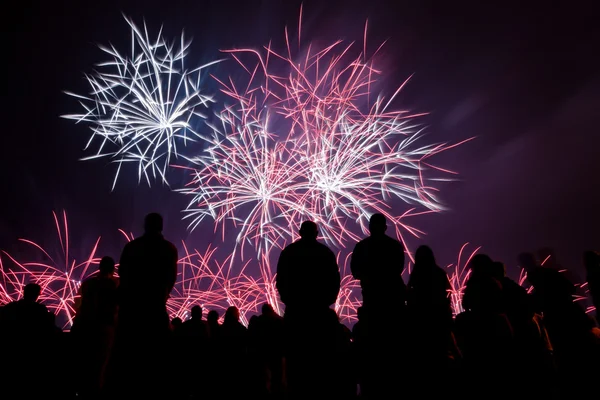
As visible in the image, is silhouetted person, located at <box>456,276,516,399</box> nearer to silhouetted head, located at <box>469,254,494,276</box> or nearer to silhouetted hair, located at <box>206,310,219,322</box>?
silhouetted head, located at <box>469,254,494,276</box>

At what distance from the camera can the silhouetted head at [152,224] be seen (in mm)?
4875

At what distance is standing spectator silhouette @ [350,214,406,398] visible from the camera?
167 inches

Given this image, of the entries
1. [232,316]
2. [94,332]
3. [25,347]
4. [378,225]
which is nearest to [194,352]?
[232,316]

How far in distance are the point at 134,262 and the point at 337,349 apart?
2.50 metres

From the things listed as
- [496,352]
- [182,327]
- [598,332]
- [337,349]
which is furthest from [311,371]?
[598,332]

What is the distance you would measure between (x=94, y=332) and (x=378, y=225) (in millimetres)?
4135

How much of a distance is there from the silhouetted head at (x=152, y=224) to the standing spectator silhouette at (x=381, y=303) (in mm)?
2520

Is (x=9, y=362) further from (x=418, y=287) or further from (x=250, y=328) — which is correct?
(x=418, y=287)

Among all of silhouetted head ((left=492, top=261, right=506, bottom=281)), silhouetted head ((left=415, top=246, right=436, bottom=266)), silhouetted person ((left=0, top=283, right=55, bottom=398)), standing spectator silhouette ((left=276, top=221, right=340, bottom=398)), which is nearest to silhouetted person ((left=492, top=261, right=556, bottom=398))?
silhouetted head ((left=492, top=261, right=506, bottom=281))

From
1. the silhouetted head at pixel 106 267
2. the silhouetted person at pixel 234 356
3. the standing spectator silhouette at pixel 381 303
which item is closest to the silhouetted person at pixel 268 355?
the silhouetted person at pixel 234 356

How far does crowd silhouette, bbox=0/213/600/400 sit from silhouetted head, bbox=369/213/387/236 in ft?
0.05

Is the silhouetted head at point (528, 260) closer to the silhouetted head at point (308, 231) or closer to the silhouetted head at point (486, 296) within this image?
the silhouetted head at point (486, 296)

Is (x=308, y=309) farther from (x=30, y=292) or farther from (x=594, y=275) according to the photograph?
(x=594, y=275)

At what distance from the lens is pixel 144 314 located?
432 cm
